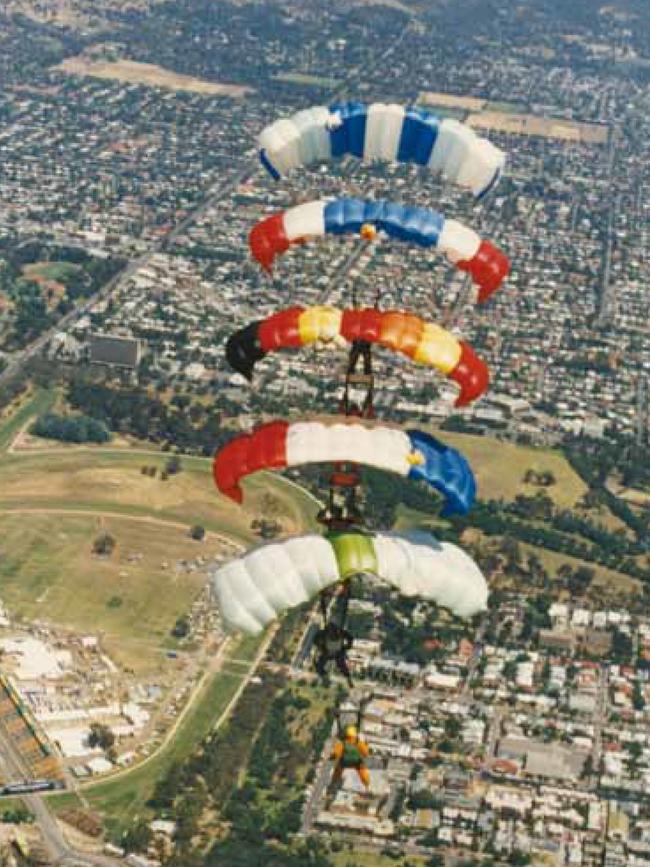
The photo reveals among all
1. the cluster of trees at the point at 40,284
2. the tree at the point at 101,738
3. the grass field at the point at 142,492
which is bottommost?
the tree at the point at 101,738

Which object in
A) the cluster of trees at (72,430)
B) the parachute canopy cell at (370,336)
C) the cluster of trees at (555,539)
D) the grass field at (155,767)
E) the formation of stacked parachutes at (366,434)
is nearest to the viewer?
the formation of stacked parachutes at (366,434)

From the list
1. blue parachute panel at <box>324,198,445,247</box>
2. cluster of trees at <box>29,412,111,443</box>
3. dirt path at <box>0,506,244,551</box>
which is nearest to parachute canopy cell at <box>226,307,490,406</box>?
blue parachute panel at <box>324,198,445,247</box>

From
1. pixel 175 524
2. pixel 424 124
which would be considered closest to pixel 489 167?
pixel 424 124

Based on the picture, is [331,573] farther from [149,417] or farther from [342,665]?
[149,417]

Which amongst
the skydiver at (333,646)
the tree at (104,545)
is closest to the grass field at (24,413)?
the tree at (104,545)

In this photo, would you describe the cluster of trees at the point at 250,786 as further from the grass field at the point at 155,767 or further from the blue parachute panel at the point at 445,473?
the blue parachute panel at the point at 445,473

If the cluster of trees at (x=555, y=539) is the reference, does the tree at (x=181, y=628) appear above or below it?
below

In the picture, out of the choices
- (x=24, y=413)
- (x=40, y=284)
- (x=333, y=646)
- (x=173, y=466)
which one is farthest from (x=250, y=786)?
(x=40, y=284)
